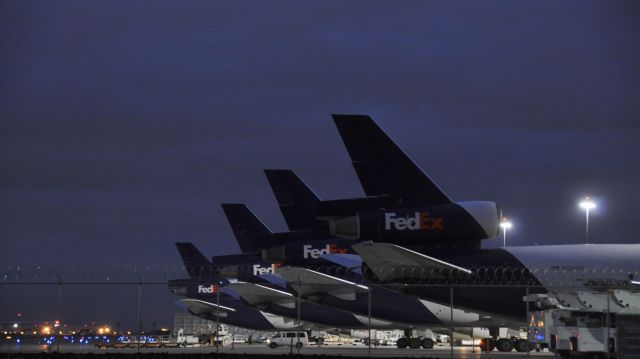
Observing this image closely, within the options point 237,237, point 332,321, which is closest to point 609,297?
point 332,321

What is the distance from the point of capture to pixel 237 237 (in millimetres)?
76438

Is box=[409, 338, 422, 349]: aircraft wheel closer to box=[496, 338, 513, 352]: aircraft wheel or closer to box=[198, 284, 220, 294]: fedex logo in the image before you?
box=[496, 338, 513, 352]: aircraft wheel

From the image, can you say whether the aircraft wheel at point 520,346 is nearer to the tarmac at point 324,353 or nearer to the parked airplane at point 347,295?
the tarmac at point 324,353

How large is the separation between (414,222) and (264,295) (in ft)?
79.9

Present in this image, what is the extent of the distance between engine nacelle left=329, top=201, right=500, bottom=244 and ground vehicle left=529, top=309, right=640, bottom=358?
8302 mm

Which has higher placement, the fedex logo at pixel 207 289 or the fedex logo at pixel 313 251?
the fedex logo at pixel 313 251

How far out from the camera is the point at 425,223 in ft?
132

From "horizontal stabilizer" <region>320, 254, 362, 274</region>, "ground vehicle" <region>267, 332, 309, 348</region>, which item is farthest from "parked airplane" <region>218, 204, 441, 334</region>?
"ground vehicle" <region>267, 332, 309, 348</region>

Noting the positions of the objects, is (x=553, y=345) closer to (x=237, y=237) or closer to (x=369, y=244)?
(x=369, y=244)

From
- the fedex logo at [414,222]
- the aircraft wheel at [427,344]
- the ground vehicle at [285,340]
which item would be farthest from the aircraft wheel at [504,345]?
the ground vehicle at [285,340]

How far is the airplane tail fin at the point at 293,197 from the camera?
6047 cm

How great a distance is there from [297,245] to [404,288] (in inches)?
563

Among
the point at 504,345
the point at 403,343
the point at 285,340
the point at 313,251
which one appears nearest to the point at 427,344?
the point at 403,343

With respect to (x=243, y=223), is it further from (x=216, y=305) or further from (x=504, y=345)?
(x=504, y=345)
